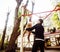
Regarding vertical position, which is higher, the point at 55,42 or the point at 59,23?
the point at 59,23

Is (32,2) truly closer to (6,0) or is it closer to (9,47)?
(6,0)

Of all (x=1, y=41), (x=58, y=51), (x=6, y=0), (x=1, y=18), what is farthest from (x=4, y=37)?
(x=58, y=51)

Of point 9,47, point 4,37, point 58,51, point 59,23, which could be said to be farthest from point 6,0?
point 58,51

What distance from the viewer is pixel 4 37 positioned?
505cm

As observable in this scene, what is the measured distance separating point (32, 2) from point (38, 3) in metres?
0.24

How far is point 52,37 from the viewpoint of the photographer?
4.79 metres

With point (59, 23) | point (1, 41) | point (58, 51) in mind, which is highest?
point (59, 23)

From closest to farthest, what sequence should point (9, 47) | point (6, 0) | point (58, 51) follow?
point (58, 51)
point (9, 47)
point (6, 0)

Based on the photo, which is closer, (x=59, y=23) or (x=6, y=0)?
(x=59, y=23)

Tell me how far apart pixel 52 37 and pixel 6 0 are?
2115mm

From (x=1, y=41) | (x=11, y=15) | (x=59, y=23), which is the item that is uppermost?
(x=11, y=15)

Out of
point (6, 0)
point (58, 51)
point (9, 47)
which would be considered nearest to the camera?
point (58, 51)

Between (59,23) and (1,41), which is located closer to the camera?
(59,23)

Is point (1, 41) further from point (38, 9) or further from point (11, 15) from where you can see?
point (38, 9)
